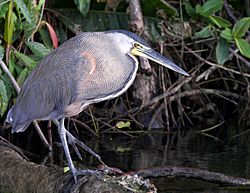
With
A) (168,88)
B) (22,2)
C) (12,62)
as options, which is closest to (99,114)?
(168,88)

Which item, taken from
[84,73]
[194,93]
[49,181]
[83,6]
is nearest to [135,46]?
[84,73]

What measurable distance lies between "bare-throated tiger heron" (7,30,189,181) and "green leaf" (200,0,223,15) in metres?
1.62

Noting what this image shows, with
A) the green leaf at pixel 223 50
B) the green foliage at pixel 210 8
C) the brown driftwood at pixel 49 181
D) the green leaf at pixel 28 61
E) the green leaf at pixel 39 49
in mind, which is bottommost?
the brown driftwood at pixel 49 181

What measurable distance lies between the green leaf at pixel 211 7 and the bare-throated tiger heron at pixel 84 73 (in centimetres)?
162

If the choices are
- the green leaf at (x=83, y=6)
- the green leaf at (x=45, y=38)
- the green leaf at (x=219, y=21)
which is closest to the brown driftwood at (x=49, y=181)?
the green leaf at (x=45, y=38)

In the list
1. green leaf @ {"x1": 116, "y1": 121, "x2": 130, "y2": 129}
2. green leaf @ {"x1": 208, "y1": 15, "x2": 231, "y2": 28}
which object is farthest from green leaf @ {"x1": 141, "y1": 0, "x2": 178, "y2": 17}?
green leaf @ {"x1": 116, "y1": 121, "x2": 130, "y2": 129}

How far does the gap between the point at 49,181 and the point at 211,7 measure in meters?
2.13

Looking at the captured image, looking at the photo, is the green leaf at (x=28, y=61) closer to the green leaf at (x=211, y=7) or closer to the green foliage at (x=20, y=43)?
the green foliage at (x=20, y=43)

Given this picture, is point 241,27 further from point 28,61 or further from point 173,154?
point 28,61

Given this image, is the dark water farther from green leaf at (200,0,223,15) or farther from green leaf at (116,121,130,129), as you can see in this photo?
green leaf at (200,0,223,15)

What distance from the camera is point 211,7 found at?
4.94 metres

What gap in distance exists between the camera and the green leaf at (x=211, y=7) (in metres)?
4.92

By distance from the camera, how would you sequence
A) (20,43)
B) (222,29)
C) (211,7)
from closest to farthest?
(20,43) → (211,7) → (222,29)

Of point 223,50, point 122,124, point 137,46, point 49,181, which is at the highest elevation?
point 137,46
